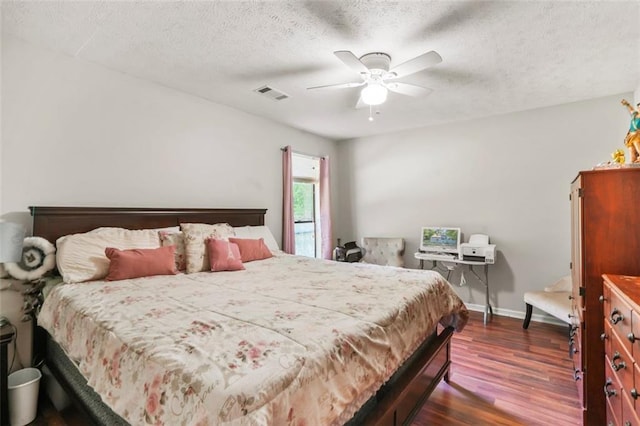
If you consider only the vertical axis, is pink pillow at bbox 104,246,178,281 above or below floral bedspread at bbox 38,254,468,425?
above

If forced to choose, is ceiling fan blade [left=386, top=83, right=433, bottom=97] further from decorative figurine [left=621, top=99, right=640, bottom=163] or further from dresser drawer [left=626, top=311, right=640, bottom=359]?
dresser drawer [left=626, top=311, right=640, bottom=359]

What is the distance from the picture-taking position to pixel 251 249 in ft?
9.68

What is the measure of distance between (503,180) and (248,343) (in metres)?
3.86

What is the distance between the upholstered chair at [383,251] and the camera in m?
4.44

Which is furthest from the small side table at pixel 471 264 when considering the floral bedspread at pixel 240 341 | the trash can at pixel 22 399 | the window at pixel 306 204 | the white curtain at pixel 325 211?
the trash can at pixel 22 399

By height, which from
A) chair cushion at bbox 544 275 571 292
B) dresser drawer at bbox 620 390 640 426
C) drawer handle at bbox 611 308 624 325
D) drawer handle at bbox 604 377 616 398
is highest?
drawer handle at bbox 611 308 624 325

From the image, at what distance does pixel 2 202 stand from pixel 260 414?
2.44 metres

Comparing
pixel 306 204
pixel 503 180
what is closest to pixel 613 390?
pixel 503 180

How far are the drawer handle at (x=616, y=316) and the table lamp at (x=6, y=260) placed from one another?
10.5ft

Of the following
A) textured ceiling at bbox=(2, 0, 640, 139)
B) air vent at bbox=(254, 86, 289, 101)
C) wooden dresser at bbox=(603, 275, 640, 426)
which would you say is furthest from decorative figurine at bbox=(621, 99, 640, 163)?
air vent at bbox=(254, 86, 289, 101)

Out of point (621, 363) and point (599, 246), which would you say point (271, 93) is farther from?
point (621, 363)

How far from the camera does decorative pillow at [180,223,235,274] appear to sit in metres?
2.51

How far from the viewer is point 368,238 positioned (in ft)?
15.5

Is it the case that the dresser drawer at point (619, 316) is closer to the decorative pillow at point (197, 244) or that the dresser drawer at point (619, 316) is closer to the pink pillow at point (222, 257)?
the pink pillow at point (222, 257)
